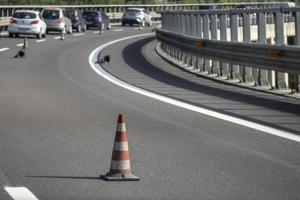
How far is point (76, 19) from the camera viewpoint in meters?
59.2

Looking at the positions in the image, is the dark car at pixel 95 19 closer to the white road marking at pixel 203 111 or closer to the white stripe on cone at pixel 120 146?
the white road marking at pixel 203 111

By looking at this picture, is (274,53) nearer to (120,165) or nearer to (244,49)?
(244,49)

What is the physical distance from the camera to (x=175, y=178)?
8.76 metres

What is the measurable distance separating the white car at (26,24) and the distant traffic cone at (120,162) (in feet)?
126

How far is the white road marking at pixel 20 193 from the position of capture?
7.67 meters

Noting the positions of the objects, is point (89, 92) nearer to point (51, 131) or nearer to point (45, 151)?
point (51, 131)

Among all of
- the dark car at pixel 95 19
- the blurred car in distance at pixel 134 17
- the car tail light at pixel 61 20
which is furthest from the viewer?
the blurred car in distance at pixel 134 17

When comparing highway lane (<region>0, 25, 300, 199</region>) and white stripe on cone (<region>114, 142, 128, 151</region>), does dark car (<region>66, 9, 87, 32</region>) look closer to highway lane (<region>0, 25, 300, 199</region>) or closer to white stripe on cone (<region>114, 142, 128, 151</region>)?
highway lane (<region>0, 25, 300, 199</region>)

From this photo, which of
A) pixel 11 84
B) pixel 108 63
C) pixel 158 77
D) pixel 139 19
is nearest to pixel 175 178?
pixel 11 84

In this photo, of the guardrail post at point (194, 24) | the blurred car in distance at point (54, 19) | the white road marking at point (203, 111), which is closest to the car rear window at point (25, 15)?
the blurred car in distance at point (54, 19)

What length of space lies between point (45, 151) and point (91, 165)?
1.08 metres

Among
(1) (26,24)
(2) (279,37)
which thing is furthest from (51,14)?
(2) (279,37)

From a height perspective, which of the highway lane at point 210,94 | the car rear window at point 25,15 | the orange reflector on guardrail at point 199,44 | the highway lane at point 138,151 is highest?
the car rear window at point 25,15

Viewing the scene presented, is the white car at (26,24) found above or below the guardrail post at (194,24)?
below
